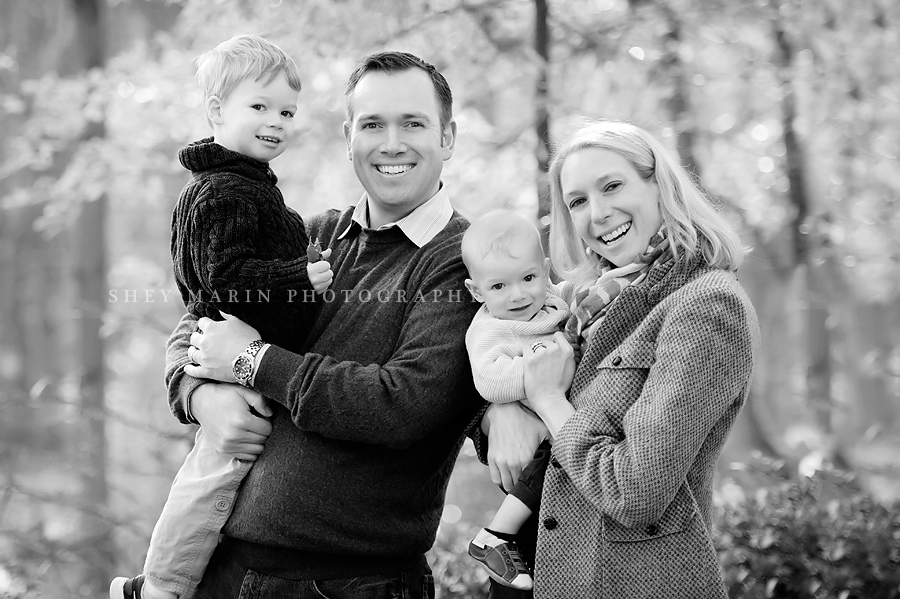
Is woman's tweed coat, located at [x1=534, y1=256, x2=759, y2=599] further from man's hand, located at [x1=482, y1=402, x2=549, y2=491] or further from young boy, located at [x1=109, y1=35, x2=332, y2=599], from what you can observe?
young boy, located at [x1=109, y1=35, x2=332, y2=599]

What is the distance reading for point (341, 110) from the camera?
15.9 ft

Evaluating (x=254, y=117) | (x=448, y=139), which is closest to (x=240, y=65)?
(x=254, y=117)

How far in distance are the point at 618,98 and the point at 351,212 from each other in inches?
123

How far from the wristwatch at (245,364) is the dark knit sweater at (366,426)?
54 millimetres

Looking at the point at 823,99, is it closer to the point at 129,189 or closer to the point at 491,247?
the point at 491,247

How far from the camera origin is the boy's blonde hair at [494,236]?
2.27 metres

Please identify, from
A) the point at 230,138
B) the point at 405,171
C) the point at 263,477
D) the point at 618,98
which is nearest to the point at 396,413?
the point at 263,477

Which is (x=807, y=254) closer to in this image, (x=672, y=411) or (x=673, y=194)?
(x=673, y=194)

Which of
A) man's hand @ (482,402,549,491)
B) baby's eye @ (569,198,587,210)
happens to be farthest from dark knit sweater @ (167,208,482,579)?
baby's eye @ (569,198,587,210)

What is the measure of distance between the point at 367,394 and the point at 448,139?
88cm

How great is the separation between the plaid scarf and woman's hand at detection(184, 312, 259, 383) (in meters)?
0.92

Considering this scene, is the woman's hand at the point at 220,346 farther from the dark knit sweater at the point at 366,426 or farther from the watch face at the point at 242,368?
the dark knit sweater at the point at 366,426

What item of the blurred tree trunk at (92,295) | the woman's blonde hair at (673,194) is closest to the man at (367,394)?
the woman's blonde hair at (673,194)

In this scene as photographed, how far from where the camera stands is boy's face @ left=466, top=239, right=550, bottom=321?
2.25m
